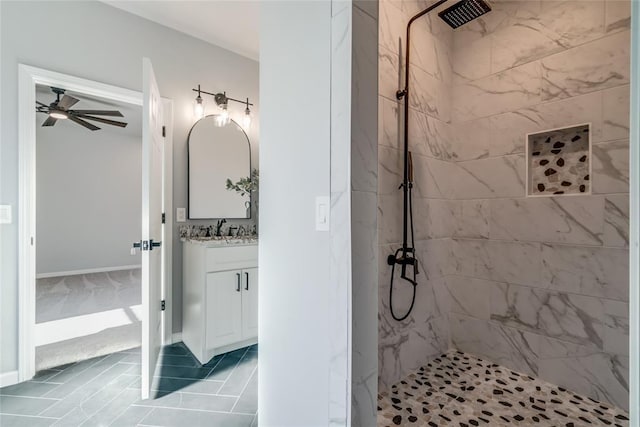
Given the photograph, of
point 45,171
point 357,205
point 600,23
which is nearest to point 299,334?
point 357,205

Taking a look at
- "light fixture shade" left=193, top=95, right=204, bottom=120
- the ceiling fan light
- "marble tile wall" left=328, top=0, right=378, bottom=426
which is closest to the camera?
"marble tile wall" left=328, top=0, right=378, bottom=426

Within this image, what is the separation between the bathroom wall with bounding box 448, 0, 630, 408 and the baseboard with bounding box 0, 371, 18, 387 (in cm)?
315

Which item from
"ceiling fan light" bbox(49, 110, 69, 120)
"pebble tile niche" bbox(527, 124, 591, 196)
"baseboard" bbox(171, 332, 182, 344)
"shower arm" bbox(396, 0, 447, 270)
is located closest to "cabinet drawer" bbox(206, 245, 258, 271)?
"baseboard" bbox(171, 332, 182, 344)

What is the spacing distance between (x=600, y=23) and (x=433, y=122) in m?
1.03

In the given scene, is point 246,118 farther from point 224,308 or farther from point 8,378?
point 8,378

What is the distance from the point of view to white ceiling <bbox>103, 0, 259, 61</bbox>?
2.46 m

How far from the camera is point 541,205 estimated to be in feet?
6.61

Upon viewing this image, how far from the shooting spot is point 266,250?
142cm

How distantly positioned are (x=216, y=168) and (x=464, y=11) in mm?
2404

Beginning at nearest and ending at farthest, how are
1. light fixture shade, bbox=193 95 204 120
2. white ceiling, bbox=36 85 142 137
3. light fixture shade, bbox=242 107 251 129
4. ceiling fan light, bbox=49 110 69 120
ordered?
light fixture shade, bbox=193 95 204 120 < light fixture shade, bbox=242 107 251 129 < ceiling fan light, bbox=49 110 69 120 < white ceiling, bbox=36 85 142 137

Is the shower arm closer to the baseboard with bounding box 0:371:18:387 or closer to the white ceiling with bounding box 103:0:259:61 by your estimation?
the white ceiling with bounding box 103:0:259:61

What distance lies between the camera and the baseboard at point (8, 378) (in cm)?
199

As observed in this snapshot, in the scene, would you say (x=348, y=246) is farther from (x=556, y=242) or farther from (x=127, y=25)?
(x=127, y=25)

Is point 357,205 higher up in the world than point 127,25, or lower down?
lower down
